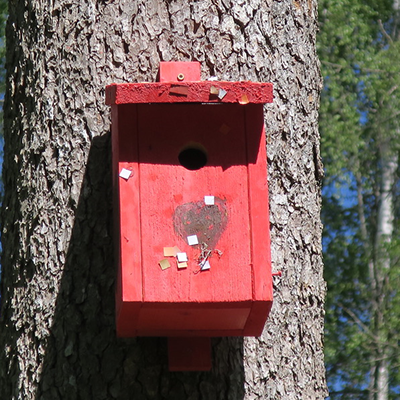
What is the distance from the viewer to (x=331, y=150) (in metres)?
8.98

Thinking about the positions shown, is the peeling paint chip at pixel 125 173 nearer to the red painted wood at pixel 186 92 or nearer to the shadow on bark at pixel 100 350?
the red painted wood at pixel 186 92

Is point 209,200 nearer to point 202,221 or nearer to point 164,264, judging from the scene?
point 202,221

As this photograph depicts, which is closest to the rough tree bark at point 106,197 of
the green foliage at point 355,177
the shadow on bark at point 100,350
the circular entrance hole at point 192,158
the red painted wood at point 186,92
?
the shadow on bark at point 100,350

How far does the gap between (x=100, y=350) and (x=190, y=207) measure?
1.67ft

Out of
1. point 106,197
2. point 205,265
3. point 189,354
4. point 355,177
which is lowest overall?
point 189,354

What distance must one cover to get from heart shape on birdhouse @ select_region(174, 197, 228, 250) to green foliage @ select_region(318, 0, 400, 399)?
6.52 m

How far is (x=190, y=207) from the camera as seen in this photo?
2.42 m

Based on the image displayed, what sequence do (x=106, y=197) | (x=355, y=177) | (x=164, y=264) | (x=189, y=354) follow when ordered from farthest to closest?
(x=355, y=177) → (x=106, y=197) → (x=189, y=354) → (x=164, y=264)

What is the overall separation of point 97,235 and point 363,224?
8179mm

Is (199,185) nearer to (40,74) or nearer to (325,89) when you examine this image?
(40,74)

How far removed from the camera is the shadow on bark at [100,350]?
8.41 ft

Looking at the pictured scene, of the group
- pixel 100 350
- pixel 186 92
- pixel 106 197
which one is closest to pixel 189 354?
pixel 100 350

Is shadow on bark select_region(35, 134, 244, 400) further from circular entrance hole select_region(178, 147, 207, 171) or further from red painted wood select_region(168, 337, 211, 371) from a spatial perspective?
circular entrance hole select_region(178, 147, 207, 171)

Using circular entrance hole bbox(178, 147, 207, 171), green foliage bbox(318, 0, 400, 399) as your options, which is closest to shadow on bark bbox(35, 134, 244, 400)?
circular entrance hole bbox(178, 147, 207, 171)
